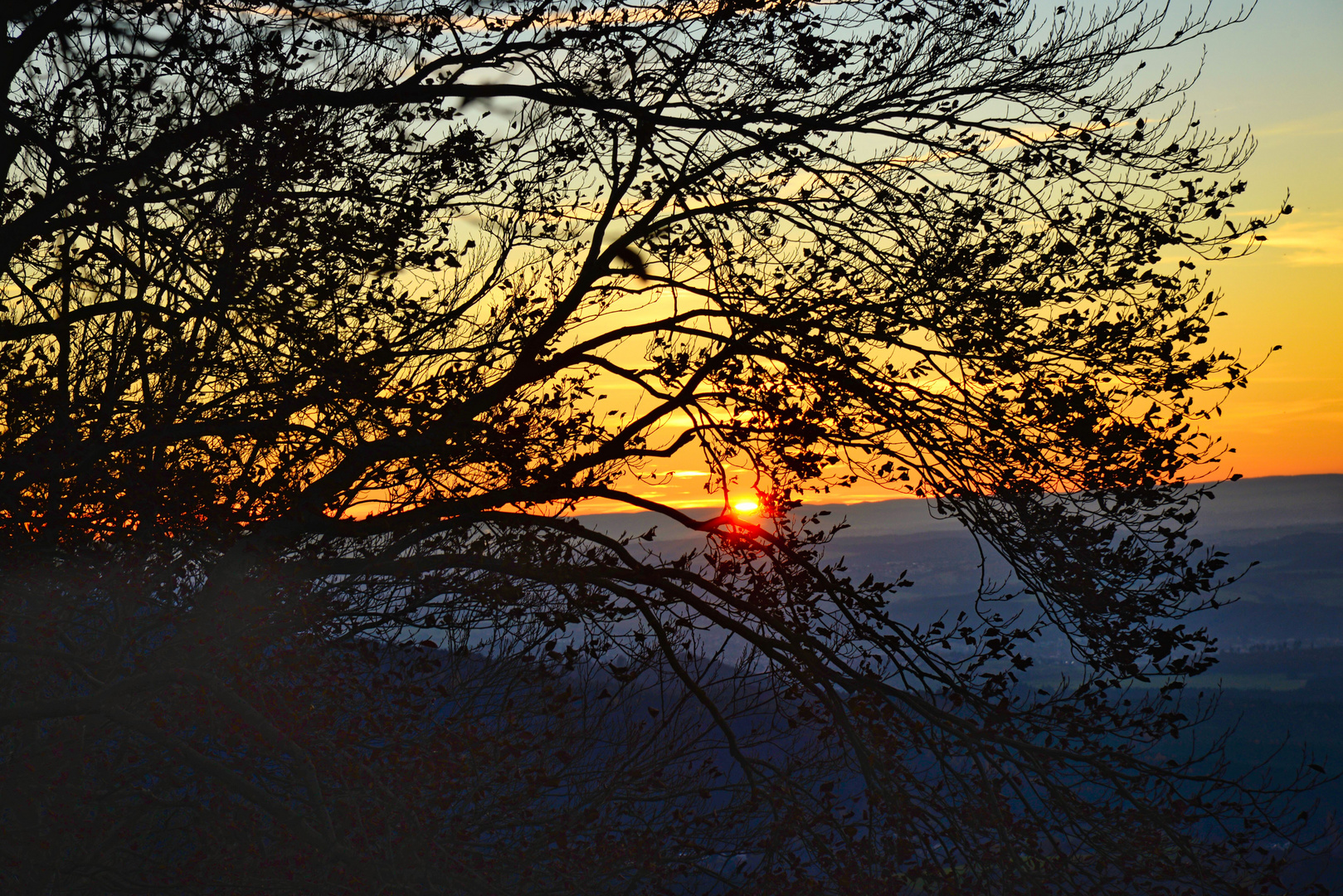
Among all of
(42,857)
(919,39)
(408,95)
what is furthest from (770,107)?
(42,857)

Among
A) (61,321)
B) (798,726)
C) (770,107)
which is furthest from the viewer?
(798,726)

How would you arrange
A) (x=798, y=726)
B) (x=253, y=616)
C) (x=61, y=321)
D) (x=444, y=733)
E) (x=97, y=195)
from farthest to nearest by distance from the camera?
(x=798, y=726) < (x=444, y=733) < (x=253, y=616) < (x=61, y=321) < (x=97, y=195)

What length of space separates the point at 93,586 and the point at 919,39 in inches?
293

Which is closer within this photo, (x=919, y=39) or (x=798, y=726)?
(x=919, y=39)

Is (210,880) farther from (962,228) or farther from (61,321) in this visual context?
(962,228)

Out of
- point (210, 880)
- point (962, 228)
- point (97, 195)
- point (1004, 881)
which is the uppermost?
point (97, 195)

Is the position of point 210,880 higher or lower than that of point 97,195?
lower

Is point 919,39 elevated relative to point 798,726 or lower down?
elevated

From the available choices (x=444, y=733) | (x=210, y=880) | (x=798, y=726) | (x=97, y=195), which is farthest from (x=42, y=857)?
(x=798, y=726)

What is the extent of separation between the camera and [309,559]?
24.8ft

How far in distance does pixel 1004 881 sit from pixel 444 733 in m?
4.49

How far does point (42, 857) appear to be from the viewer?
7867 millimetres

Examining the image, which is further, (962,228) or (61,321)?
(962,228)

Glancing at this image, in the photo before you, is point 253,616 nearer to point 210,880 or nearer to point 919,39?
point 210,880
